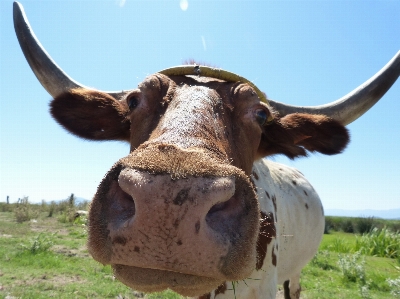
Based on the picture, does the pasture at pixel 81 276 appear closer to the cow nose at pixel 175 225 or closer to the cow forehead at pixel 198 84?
the cow forehead at pixel 198 84

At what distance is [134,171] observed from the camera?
1.55 metres

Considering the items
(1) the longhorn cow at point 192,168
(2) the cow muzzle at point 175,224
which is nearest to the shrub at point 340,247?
(1) the longhorn cow at point 192,168

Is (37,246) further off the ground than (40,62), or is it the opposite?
(40,62)

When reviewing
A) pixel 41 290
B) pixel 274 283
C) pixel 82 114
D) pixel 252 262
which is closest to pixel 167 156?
pixel 252 262

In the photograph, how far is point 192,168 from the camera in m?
1.55

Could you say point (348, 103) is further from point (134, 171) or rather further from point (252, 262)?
point (134, 171)

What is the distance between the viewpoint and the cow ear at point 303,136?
331 centimetres

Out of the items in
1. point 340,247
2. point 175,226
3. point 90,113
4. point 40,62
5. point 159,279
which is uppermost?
point 40,62

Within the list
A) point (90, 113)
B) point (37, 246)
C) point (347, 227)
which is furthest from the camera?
point (347, 227)

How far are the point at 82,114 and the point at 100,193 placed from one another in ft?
6.38

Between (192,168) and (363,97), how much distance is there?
2867 millimetres

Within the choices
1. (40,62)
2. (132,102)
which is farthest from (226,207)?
(40,62)

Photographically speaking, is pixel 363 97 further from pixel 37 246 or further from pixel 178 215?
pixel 37 246

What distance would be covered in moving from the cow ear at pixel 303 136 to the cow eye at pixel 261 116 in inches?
11.4
